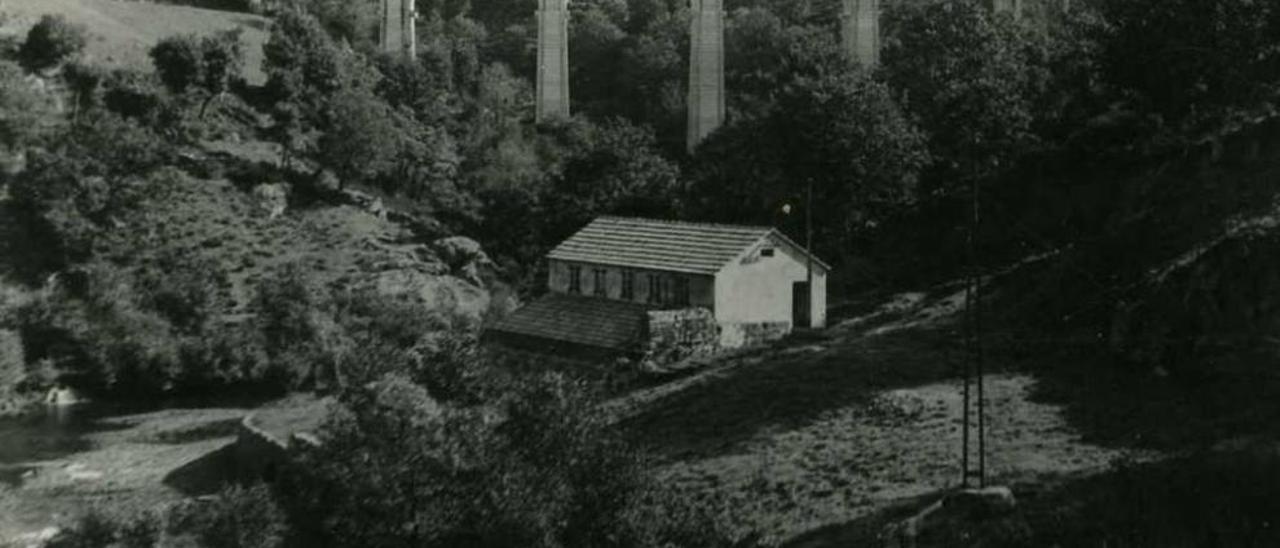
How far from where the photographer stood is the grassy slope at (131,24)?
159ft

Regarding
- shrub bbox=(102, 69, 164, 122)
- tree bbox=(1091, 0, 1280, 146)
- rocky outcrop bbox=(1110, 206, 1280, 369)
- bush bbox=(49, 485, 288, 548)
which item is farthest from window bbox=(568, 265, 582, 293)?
shrub bbox=(102, 69, 164, 122)

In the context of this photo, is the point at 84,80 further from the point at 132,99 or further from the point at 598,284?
the point at 598,284

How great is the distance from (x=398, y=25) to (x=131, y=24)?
11438 mm

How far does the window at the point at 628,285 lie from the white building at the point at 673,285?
0.02 m

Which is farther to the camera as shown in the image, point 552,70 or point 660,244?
point 552,70

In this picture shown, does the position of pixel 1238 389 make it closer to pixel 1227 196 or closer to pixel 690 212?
pixel 1227 196

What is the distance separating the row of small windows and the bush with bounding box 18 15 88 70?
79.8 ft

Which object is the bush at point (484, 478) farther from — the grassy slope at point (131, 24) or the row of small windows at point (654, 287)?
the grassy slope at point (131, 24)

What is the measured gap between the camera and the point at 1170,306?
22797mm

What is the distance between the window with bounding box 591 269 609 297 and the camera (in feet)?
106

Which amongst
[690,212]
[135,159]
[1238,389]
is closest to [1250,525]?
[1238,389]

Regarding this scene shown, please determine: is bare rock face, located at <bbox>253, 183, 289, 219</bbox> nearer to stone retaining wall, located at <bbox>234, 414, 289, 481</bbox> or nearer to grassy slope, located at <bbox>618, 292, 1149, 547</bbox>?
stone retaining wall, located at <bbox>234, 414, 289, 481</bbox>

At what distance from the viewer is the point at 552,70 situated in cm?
5575

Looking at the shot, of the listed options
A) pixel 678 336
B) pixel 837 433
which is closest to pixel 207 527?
pixel 837 433
